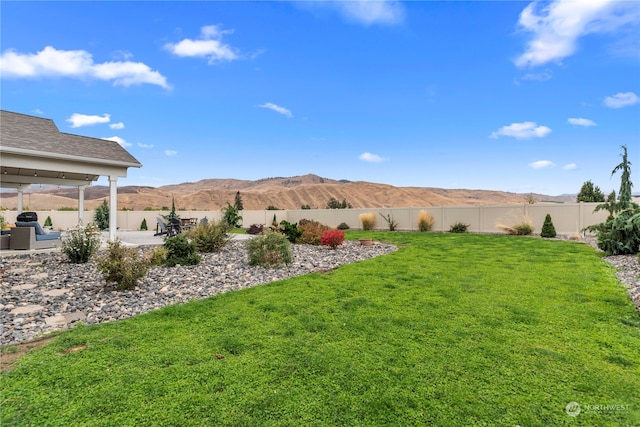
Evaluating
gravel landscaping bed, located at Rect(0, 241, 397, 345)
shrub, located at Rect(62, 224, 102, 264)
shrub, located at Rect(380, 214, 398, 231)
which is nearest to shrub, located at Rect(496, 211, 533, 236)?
shrub, located at Rect(380, 214, 398, 231)

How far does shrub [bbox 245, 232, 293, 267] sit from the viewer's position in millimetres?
6547

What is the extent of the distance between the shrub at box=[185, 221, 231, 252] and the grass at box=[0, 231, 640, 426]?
3554 millimetres

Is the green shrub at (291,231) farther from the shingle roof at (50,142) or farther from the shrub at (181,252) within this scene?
the shingle roof at (50,142)

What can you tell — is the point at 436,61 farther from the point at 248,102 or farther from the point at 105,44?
the point at 105,44

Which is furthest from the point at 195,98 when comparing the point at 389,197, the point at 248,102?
the point at 389,197

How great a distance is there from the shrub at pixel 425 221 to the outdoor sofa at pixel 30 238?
1394cm

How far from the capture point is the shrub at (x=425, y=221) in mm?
15633

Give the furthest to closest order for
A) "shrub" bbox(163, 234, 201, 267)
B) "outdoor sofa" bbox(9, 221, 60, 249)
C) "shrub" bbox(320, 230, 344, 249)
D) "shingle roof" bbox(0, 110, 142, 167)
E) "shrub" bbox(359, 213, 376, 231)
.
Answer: "shrub" bbox(359, 213, 376, 231), "shrub" bbox(320, 230, 344, 249), "outdoor sofa" bbox(9, 221, 60, 249), "shingle roof" bbox(0, 110, 142, 167), "shrub" bbox(163, 234, 201, 267)

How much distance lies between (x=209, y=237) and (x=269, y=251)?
76.2 inches

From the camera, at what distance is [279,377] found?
224 centimetres

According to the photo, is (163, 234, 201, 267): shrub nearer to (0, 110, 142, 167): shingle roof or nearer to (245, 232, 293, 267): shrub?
(245, 232, 293, 267): shrub

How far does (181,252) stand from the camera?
6.35m

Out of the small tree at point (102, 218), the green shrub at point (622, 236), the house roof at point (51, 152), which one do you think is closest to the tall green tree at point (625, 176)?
the green shrub at point (622, 236)

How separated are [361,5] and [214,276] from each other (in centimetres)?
735
